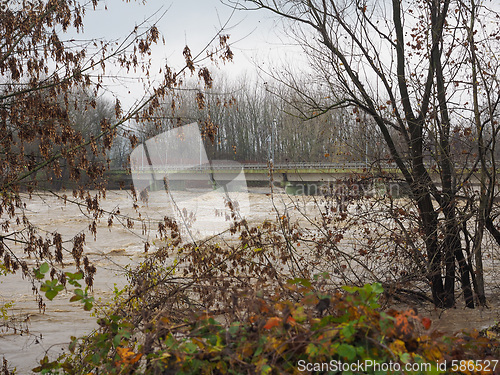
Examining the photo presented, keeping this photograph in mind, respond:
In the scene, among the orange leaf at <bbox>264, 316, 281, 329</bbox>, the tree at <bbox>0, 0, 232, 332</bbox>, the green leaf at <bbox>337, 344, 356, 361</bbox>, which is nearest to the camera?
the green leaf at <bbox>337, 344, 356, 361</bbox>

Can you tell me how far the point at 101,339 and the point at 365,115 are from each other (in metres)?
6.85

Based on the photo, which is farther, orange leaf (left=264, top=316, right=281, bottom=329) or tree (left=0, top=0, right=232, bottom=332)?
tree (left=0, top=0, right=232, bottom=332)

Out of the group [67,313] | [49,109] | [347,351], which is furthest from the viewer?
[67,313]

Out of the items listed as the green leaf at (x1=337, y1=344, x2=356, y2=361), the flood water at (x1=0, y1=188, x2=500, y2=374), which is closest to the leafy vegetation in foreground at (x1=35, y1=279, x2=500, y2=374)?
the green leaf at (x1=337, y1=344, x2=356, y2=361)

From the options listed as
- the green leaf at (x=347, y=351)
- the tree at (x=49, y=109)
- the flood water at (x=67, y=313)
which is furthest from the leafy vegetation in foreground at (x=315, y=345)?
the tree at (x=49, y=109)

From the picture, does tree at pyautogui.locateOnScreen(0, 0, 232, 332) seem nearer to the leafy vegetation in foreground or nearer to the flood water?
the flood water

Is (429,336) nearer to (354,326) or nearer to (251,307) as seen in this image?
(354,326)

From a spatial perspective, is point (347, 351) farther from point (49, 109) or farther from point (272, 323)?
point (49, 109)

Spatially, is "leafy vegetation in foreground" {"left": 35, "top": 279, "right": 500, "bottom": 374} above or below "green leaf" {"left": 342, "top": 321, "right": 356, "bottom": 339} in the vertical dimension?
below

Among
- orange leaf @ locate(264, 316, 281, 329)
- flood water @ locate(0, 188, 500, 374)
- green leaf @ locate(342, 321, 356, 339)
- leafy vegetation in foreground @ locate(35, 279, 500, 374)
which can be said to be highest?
orange leaf @ locate(264, 316, 281, 329)

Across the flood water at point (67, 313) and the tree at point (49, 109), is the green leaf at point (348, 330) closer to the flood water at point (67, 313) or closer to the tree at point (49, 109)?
the flood water at point (67, 313)

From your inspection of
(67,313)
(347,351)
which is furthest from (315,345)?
(67,313)

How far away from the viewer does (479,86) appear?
295 inches

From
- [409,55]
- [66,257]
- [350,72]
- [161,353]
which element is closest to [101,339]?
[161,353]
